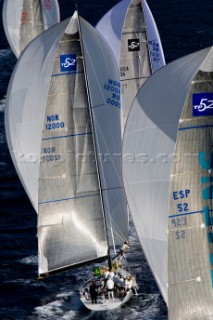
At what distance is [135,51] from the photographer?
65.4 m

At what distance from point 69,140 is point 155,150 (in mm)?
8976

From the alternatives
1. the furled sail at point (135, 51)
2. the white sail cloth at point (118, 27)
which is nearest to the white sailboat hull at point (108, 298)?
the furled sail at point (135, 51)

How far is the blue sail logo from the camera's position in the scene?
45031 mm

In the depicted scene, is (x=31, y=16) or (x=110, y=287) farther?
(x=31, y=16)

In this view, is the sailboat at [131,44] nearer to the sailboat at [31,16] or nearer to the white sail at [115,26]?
the white sail at [115,26]

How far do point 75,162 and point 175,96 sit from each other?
10.8 m

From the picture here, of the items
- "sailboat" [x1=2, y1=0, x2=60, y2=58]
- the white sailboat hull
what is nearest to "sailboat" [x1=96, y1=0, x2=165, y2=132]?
the white sailboat hull

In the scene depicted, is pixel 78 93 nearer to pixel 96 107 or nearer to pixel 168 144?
pixel 96 107

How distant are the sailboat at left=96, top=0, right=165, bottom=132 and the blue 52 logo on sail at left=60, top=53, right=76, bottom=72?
39.2 ft

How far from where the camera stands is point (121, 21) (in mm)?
65250

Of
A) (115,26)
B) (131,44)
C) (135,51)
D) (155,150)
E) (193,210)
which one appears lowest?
(193,210)

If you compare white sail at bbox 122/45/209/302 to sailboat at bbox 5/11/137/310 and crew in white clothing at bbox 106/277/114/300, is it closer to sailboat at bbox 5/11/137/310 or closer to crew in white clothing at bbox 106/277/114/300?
A: sailboat at bbox 5/11/137/310

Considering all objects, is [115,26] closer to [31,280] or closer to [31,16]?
[31,280]

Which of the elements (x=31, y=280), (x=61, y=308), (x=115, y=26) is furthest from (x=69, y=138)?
(x=115, y=26)
